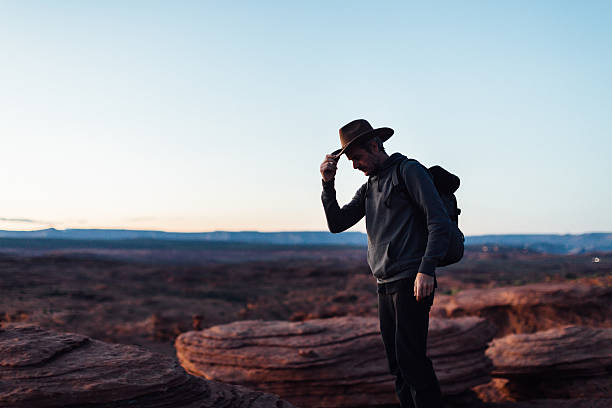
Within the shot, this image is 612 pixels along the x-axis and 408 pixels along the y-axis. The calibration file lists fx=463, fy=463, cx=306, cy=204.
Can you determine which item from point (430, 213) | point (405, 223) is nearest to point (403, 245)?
point (405, 223)

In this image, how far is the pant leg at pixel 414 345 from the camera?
300 cm

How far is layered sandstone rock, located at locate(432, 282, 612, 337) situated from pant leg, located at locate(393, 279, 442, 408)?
8.47 metres

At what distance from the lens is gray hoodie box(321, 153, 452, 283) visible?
9.37 feet

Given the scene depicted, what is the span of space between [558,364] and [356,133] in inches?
204

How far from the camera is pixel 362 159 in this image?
329cm

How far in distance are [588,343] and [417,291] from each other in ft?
17.2

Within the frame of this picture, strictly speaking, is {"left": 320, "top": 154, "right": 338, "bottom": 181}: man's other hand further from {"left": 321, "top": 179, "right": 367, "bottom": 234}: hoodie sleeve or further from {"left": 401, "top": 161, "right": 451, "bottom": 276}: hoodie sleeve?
{"left": 401, "top": 161, "right": 451, "bottom": 276}: hoodie sleeve

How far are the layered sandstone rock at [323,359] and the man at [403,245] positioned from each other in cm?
235

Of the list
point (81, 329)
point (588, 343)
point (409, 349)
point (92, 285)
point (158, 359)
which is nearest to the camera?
point (409, 349)

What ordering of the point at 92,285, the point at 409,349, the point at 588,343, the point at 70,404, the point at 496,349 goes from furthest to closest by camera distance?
the point at 92,285
the point at 496,349
the point at 588,343
the point at 409,349
the point at 70,404

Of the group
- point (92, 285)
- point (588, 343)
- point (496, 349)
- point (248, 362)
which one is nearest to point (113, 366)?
point (248, 362)

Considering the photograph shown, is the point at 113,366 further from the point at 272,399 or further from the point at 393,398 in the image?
the point at 393,398

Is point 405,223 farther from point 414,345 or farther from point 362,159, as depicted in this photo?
point 414,345

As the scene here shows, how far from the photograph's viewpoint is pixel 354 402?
5.45m
